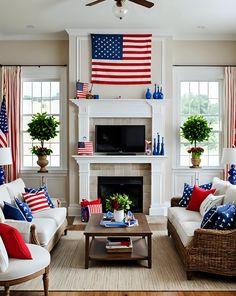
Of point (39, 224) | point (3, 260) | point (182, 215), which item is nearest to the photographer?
point (3, 260)

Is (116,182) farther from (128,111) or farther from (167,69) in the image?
(167,69)

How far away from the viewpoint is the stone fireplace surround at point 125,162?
305 inches

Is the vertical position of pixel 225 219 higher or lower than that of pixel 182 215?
higher

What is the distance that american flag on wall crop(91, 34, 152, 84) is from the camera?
7773 mm

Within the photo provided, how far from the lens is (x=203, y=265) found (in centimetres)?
433

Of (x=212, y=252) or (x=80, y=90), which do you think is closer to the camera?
(x=212, y=252)

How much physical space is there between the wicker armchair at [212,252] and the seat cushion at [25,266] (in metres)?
1.56

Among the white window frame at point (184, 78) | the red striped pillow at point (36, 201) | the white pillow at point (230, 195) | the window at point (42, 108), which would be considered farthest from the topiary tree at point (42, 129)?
the white pillow at point (230, 195)

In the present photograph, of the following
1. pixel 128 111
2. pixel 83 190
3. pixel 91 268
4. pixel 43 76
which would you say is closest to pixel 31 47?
pixel 43 76

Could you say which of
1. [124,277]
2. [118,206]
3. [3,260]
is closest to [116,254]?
[124,277]

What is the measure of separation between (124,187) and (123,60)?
2.45m

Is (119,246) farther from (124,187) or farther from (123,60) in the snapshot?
(123,60)

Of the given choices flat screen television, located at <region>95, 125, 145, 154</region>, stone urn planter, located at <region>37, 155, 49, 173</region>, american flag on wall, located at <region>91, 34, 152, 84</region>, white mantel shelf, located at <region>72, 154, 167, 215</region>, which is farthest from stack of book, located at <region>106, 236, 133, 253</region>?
american flag on wall, located at <region>91, 34, 152, 84</region>

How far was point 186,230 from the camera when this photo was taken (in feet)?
15.5
